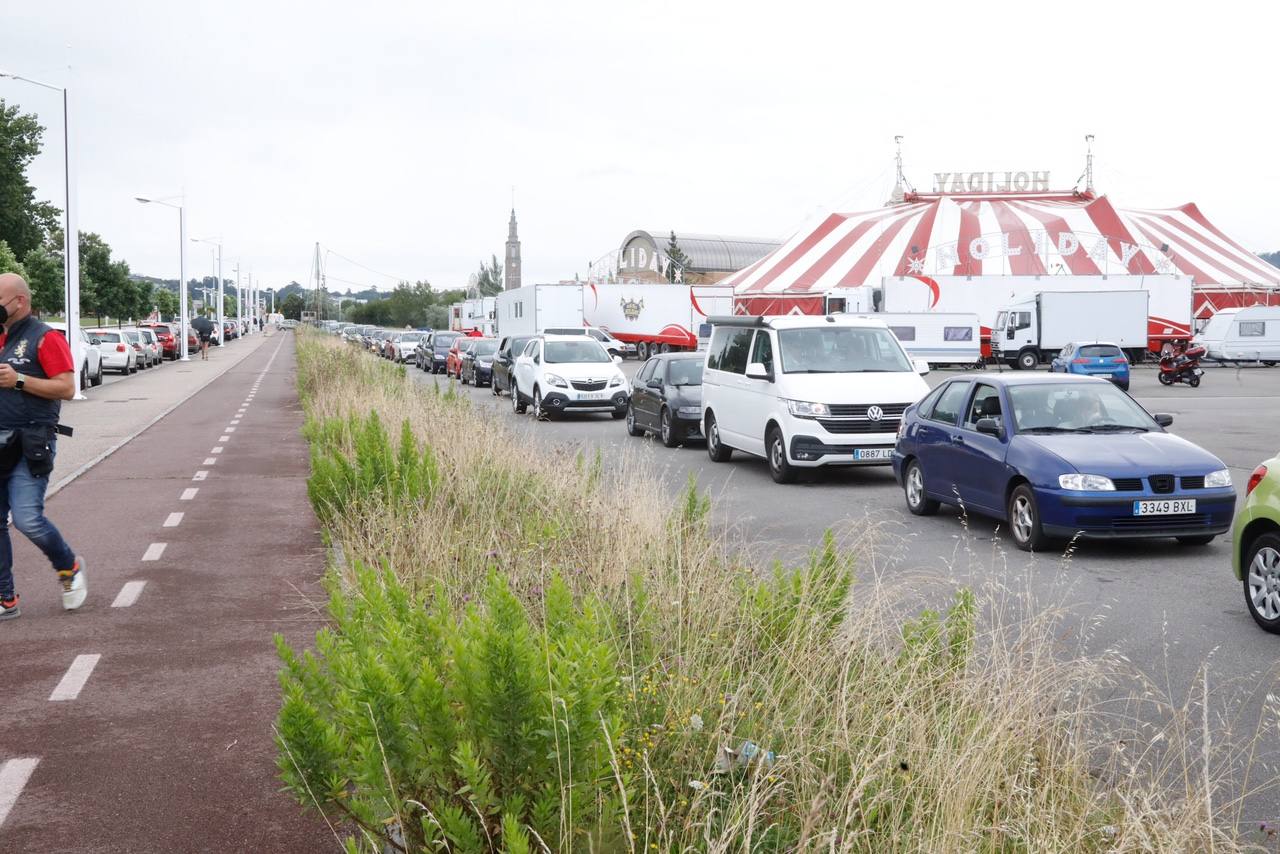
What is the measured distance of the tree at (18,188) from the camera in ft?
251

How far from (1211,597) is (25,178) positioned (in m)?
84.2

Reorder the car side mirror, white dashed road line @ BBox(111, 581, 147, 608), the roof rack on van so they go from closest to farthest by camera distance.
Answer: white dashed road line @ BBox(111, 581, 147, 608) < the car side mirror < the roof rack on van

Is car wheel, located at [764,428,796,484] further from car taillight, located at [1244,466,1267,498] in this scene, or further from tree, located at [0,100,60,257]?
tree, located at [0,100,60,257]

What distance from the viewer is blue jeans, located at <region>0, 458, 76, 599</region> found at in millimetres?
7344

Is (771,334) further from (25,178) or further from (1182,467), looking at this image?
(25,178)

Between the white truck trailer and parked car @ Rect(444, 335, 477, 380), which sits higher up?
the white truck trailer

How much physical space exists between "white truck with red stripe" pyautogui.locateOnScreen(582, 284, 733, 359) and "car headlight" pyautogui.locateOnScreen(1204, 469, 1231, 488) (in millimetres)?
46333

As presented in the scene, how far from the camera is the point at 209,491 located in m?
13.7

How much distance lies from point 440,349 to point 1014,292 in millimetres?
23704

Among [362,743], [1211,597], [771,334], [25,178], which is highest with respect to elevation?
[25,178]

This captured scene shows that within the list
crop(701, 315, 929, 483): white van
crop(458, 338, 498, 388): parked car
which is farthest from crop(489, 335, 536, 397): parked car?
crop(701, 315, 929, 483): white van

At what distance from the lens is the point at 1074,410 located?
11.1 metres

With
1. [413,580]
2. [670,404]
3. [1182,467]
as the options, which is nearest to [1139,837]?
[413,580]

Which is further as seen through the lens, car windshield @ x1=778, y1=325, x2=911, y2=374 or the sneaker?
car windshield @ x1=778, y1=325, x2=911, y2=374
